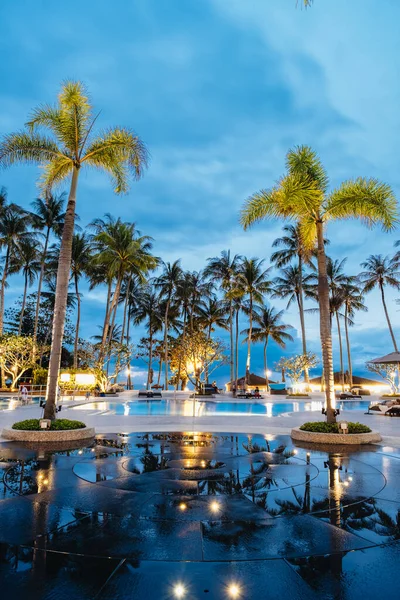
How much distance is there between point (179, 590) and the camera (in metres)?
3.13

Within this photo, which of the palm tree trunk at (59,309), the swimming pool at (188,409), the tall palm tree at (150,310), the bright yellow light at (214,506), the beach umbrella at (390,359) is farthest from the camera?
the tall palm tree at (150,310)

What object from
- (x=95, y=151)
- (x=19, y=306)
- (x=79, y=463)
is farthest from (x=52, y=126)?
(x=19, y=306)

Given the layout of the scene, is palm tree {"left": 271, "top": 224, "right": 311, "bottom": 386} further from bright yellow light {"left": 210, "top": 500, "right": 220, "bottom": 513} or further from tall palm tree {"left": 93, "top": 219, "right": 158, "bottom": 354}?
bright yellow light {"left": 210, "top": 500, "right": 220, "bottom": 513}

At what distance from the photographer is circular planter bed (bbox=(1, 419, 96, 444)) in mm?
10328

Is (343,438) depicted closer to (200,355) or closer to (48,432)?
(48,432)

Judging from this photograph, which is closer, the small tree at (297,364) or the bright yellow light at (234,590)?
the bright yellow light at (234,590)

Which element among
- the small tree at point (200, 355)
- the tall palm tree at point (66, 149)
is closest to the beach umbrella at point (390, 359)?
the small tree at point (200, 355)

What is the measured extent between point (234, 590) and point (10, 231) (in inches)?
1777

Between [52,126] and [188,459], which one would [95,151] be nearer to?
[52,126]

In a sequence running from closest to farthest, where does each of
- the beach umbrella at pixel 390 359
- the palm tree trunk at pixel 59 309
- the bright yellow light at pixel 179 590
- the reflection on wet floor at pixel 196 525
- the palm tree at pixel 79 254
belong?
the bright yellow light at pixel 179 590 < the reflection on wet floor at pixel 196 525 < the palm tree trunk at pixel 59 309 < the beach umbrella at pixel 390 359 < the palm tree at pixel 79 254

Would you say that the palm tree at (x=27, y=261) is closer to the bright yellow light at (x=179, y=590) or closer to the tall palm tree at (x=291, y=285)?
the tall palm tree at (x=291, y=285)

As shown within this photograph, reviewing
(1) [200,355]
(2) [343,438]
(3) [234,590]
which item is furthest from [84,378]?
(3) [234,590]

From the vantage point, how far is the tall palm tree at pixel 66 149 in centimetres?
1196

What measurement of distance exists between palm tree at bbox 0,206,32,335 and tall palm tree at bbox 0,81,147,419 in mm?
31764
